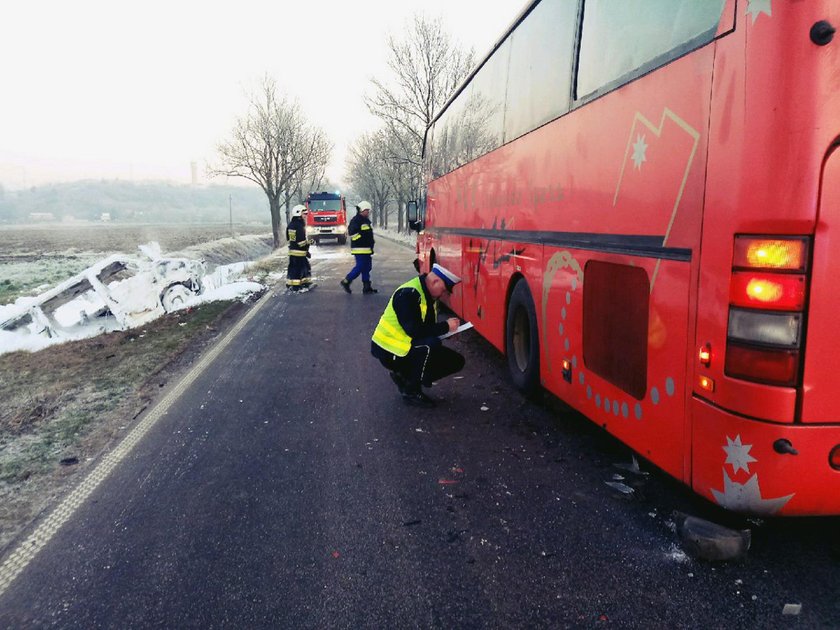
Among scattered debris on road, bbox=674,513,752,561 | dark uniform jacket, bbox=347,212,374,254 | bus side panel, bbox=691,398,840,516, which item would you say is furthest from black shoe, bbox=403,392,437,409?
dark uniform jacket, bbox=347,212,374,254

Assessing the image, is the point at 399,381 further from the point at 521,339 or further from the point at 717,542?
the point at 717,542

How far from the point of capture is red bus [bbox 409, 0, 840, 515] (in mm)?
2307

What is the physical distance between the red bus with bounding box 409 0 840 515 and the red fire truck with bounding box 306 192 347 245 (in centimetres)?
3171

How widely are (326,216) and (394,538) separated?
33605mm

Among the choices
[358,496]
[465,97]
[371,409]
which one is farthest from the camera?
[465,97]

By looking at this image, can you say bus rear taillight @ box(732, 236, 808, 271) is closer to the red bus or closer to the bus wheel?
the red bus

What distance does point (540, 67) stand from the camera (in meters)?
4.96

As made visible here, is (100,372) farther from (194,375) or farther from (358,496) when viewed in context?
(358,496)

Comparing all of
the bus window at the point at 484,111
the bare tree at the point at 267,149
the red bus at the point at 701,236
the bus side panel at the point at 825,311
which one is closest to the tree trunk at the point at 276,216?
the bare tree at the point at 267,149

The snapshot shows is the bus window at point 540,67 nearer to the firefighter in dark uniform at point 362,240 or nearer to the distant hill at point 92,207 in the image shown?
the firefighter in dark uniform at point 362,240

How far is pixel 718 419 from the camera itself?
2.64 meters

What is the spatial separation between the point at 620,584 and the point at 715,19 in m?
2.65

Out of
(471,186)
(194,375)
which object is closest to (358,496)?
(194,375)

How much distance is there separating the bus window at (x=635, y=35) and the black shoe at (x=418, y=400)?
118 inches
